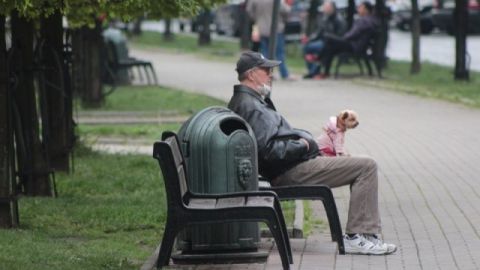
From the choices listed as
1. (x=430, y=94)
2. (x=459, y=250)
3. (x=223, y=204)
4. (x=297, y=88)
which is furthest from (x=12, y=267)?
(x=297, y=88)

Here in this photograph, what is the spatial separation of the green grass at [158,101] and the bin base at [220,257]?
1117 cm

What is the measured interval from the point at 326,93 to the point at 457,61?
126 inches

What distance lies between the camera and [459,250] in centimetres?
988

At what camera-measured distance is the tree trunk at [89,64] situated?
21.3 metres

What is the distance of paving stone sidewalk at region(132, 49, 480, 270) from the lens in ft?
31.7

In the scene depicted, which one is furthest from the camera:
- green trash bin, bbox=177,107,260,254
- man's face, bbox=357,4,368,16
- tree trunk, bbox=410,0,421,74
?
tree trunk, bbox=410,0,421,74

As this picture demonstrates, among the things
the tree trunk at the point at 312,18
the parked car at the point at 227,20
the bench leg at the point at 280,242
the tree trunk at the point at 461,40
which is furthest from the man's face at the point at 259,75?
the parked car at the point at 227,20

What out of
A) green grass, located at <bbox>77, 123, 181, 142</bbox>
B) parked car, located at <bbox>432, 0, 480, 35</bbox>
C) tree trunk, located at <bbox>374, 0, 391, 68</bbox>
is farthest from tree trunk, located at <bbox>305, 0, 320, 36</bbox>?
green grass, located at <bbox>77, 123, 181, 142</bbox>

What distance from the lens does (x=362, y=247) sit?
9.64m

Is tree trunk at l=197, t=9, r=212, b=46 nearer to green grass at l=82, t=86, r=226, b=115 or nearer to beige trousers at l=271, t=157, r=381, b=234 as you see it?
green grass at l=82, t=86, r=226, b=115

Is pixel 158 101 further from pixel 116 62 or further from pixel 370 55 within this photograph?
pixel 370 55

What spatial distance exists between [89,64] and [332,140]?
11.7 metres

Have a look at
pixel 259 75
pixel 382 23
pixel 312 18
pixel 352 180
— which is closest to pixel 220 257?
pixel 352 180

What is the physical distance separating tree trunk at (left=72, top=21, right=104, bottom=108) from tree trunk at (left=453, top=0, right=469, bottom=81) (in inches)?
287
